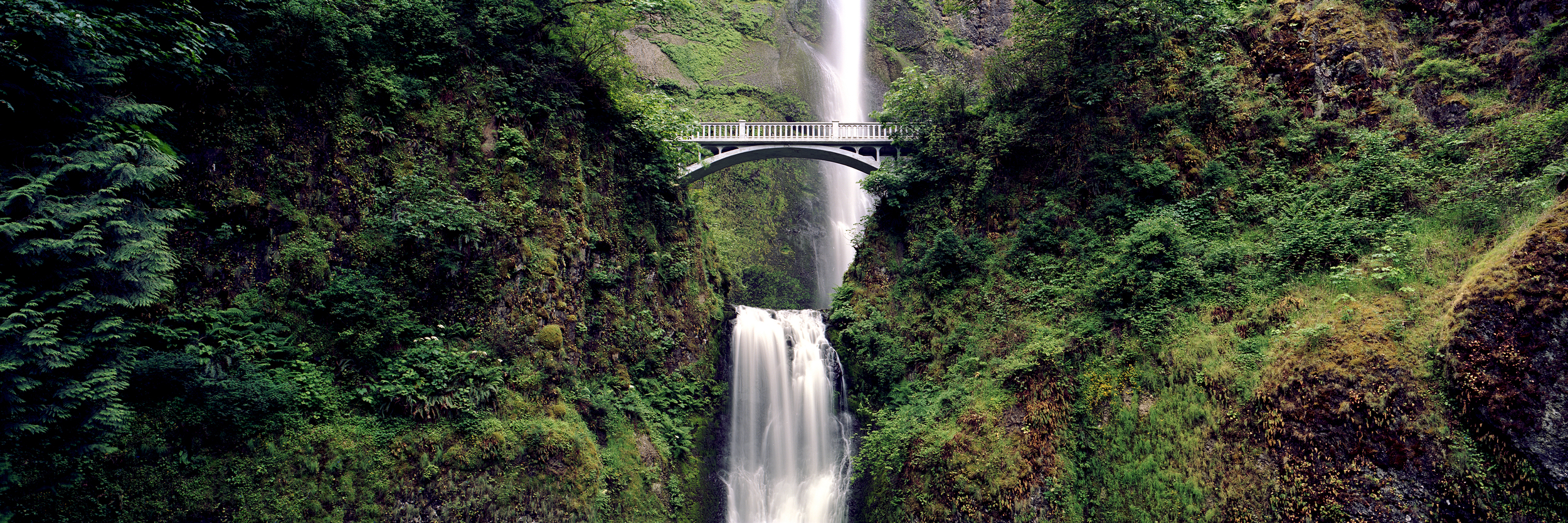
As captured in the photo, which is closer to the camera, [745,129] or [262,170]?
[262,170]

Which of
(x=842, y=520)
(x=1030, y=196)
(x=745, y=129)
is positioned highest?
(x=745, y=129)

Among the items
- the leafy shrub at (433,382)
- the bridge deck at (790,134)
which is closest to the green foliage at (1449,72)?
the bridge deck at (790,134)

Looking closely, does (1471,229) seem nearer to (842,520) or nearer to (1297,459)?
(1297,459)

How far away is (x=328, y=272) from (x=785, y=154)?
48.1 ft

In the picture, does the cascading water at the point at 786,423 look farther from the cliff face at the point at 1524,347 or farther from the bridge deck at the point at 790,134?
the cliff face at the point at 1524,347

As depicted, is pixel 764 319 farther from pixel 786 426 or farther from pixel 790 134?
pixel 790 134

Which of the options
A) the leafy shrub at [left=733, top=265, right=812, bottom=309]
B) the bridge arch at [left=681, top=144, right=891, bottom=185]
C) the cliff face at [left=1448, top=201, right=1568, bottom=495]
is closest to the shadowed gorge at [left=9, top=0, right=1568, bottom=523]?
the cliff face at [left=1448, top=201, right=1568, bottom=495]

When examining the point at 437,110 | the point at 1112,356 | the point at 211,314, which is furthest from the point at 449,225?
the point at 1112,356

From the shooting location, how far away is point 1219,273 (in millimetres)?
12531

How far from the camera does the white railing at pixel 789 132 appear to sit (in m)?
22.5

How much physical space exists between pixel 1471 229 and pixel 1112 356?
516 centimetres

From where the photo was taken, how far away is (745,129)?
2320 cm

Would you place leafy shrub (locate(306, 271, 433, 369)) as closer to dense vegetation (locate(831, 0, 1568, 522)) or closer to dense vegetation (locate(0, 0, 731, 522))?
dense vegetation (locate(0, 0, 731, 522))

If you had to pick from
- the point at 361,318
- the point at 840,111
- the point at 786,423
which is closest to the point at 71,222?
the point at 361,318
